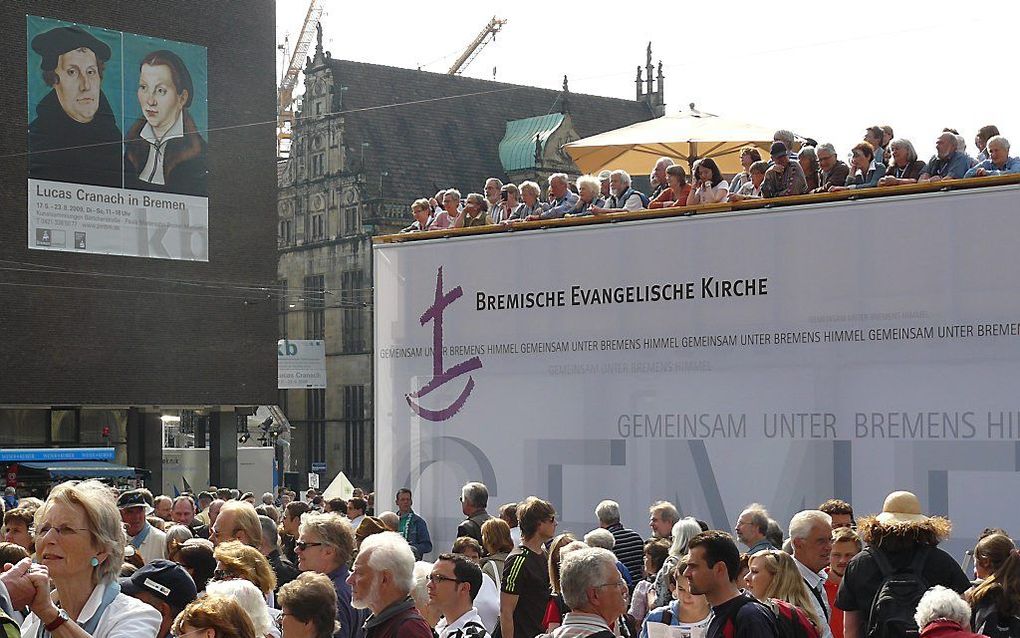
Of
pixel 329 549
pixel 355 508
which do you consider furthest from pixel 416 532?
pixel 329 549

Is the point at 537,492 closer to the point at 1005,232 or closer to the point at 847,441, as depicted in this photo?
the point at 847,441

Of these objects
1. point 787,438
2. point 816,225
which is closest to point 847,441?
point 787,438

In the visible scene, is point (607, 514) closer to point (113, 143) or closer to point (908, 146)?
point (908, 146)

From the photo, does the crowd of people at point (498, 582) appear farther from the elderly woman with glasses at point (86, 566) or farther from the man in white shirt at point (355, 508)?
the man in white shirt at point (355, 508)

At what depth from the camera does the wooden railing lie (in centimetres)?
1153

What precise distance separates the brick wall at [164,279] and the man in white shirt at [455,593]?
36976 mm

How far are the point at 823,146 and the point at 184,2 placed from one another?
36.1 meters

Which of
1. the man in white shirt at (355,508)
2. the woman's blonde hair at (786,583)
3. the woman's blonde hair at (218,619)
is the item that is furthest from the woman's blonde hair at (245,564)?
the man in white shirt at (355,508)

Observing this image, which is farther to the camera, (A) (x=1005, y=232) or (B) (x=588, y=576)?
(A) (x=1005, y=232)

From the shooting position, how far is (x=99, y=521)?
525 cm

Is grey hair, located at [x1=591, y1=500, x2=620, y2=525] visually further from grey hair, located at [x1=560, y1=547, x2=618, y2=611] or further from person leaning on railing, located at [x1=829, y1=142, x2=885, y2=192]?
grey hair, located at [x1=560, y1=547, x2=618, y2=611]

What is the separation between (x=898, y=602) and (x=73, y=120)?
38.1 m

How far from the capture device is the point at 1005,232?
11.2 meters

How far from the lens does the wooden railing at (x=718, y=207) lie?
11.5m
